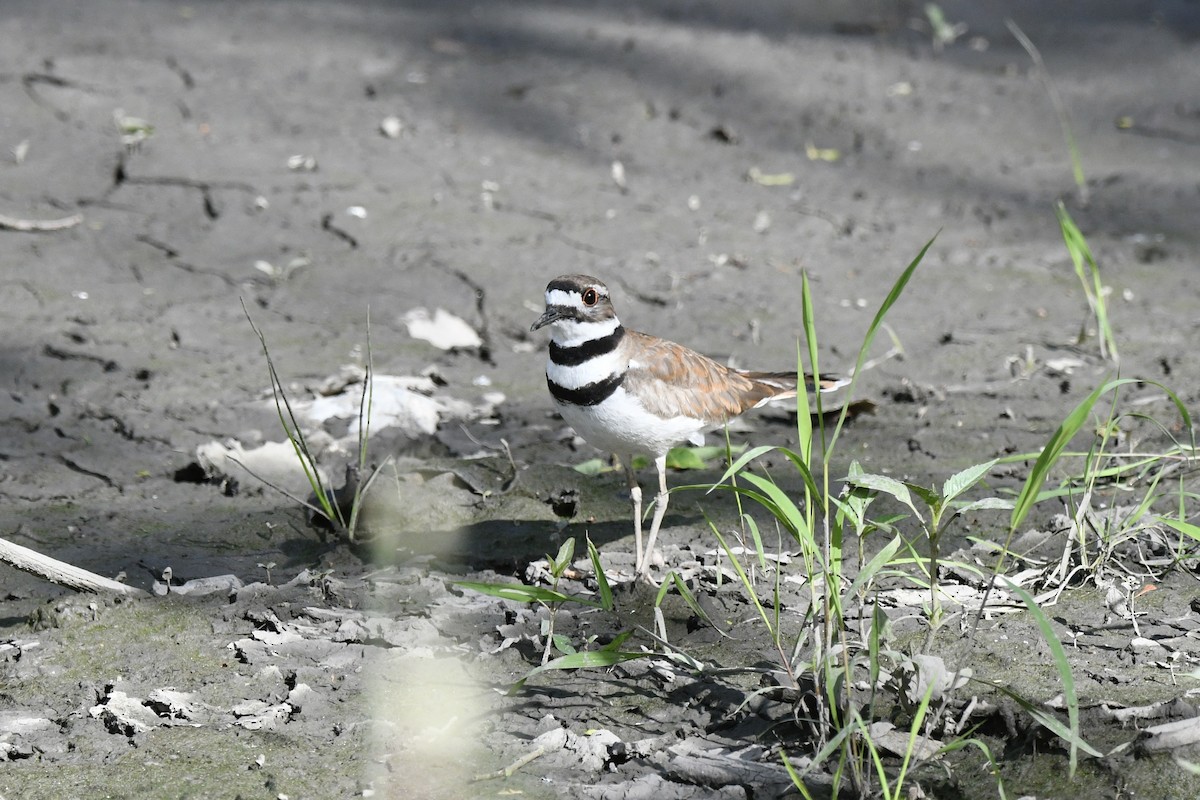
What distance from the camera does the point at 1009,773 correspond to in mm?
2617

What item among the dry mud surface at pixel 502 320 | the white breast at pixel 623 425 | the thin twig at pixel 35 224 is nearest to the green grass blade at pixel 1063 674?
the dry mud surface at pixel 502 320

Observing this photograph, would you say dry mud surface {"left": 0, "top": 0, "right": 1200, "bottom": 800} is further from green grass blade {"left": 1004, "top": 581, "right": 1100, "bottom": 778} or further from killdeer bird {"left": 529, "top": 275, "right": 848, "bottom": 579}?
killdeer bird {"left": 529, "top": 275, "right": 848, "bottom": 579}

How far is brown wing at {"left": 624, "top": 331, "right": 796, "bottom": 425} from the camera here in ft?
12.6

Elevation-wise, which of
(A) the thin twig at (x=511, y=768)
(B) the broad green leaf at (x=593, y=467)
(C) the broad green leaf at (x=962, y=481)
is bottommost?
(B) the broad green leaf at (x=593, y=467)

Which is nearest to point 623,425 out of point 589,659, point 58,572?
point 589,659

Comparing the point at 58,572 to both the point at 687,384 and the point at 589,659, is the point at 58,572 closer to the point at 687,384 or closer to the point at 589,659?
the point at 589,659

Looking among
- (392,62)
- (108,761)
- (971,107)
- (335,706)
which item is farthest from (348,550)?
(971,107)

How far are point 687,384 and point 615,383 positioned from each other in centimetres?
32

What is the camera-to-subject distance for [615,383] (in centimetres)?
375

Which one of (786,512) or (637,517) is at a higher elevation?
(786,512)

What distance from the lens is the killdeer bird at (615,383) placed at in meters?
3.73

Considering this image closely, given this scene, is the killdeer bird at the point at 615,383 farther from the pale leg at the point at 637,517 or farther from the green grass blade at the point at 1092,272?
the green grass blade at the point at 1092,272

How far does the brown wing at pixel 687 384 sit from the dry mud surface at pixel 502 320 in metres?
0.36

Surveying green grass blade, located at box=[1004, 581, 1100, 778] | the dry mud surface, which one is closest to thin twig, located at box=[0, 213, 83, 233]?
the dry mud surface
